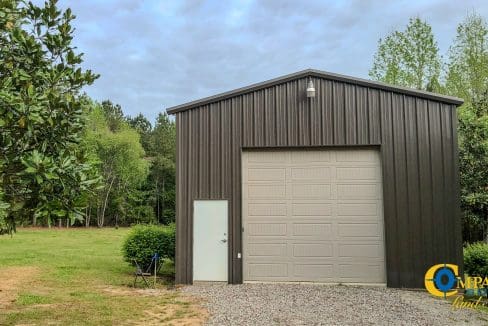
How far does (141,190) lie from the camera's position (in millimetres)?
39062

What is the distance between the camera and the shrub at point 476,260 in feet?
25.8

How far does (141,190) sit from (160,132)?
5.76 metres

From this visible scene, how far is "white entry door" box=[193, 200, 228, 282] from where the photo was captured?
899cm

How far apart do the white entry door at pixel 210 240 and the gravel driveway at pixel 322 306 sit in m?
0.29

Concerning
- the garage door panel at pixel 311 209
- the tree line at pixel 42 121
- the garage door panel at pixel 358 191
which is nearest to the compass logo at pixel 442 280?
the garage door panel at pixel 358 191

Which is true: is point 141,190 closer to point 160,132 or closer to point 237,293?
point 160,132

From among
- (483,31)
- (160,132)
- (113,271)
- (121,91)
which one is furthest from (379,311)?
(121,91)

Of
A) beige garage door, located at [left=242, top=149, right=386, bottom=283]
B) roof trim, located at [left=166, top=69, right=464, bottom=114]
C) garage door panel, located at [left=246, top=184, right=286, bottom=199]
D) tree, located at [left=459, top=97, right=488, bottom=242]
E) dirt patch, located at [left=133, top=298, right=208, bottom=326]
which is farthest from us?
tree, located at [left=459, top=97, right=488, bottom=242]

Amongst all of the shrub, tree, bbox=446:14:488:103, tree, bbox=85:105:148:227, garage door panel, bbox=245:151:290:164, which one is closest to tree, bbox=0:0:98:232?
garage door panel, bbox=245:151:290:164

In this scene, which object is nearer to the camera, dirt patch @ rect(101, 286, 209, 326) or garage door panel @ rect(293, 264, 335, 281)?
dirt patch @ rect(101, 286, 209, 326)

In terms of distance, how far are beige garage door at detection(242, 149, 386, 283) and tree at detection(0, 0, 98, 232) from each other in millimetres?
5802

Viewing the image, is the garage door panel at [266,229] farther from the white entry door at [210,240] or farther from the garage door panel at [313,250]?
the white entry door at [210,240]

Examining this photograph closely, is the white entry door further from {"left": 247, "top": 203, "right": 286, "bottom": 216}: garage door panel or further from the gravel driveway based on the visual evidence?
{"left": 247, "top": 203, "right": 286, "bottom": 216}: garage door panel

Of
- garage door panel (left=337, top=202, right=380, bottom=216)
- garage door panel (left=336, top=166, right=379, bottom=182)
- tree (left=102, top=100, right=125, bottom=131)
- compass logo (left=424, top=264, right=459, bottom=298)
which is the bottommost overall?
compass logo (left=424, top=264, right=459, bottom=298)
